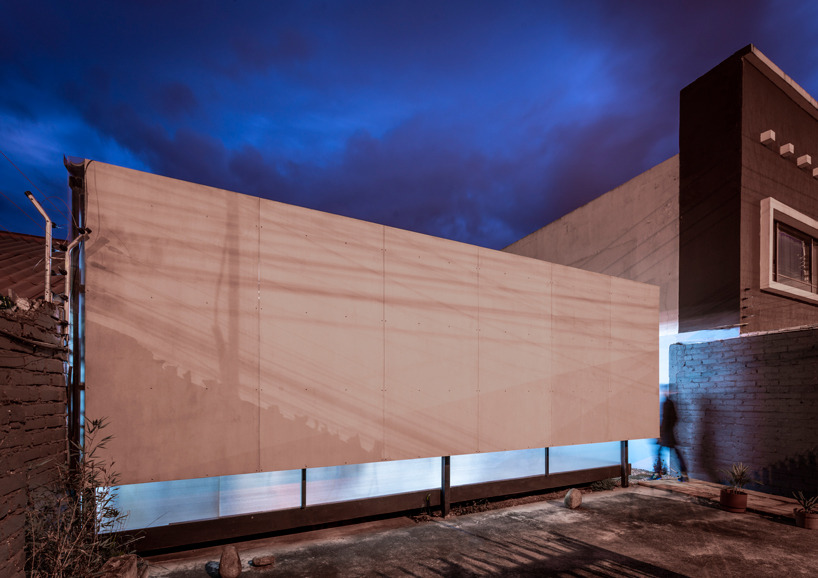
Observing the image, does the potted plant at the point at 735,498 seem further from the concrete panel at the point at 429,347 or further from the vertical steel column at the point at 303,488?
the vertical steel column at the point at 303,488

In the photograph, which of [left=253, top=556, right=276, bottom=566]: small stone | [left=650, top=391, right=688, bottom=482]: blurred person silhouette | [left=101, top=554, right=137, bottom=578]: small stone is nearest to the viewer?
[left=101, top=554, right=137, bottom=578]: small stone

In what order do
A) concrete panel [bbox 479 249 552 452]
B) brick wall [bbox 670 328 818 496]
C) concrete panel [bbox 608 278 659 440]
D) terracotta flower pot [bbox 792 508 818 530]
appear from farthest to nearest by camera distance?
concrete panel [bbox 608 278 659 440]
brick wall [bbox 670 328 818 496]
concrete panel [bbox 479 249 552 452]
terracotta flower pot [bbox 792 508 818 530]

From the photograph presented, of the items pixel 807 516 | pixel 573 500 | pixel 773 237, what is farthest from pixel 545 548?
pixel 773 237

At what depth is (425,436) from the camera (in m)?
5.01

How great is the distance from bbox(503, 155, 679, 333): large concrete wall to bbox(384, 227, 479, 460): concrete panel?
20.4 ft

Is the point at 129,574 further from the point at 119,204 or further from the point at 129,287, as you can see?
the point at 119,204

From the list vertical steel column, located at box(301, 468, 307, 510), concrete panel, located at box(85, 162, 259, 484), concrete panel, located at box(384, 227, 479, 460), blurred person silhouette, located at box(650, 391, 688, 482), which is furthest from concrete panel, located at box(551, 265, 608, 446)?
concrete panel, located at box(85, 162, 259, 484)

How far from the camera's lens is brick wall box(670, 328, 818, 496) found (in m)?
6.43

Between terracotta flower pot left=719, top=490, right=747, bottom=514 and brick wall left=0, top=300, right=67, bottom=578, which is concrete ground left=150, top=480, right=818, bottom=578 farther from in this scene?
brick wall left=0, top=300, right=67, bottom=578

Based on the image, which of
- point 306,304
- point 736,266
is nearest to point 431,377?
point 306,304

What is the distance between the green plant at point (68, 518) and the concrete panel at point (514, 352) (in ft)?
13.9

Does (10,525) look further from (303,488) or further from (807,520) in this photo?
(807,520)

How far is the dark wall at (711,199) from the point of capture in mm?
8016

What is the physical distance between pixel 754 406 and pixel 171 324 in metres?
9.42
